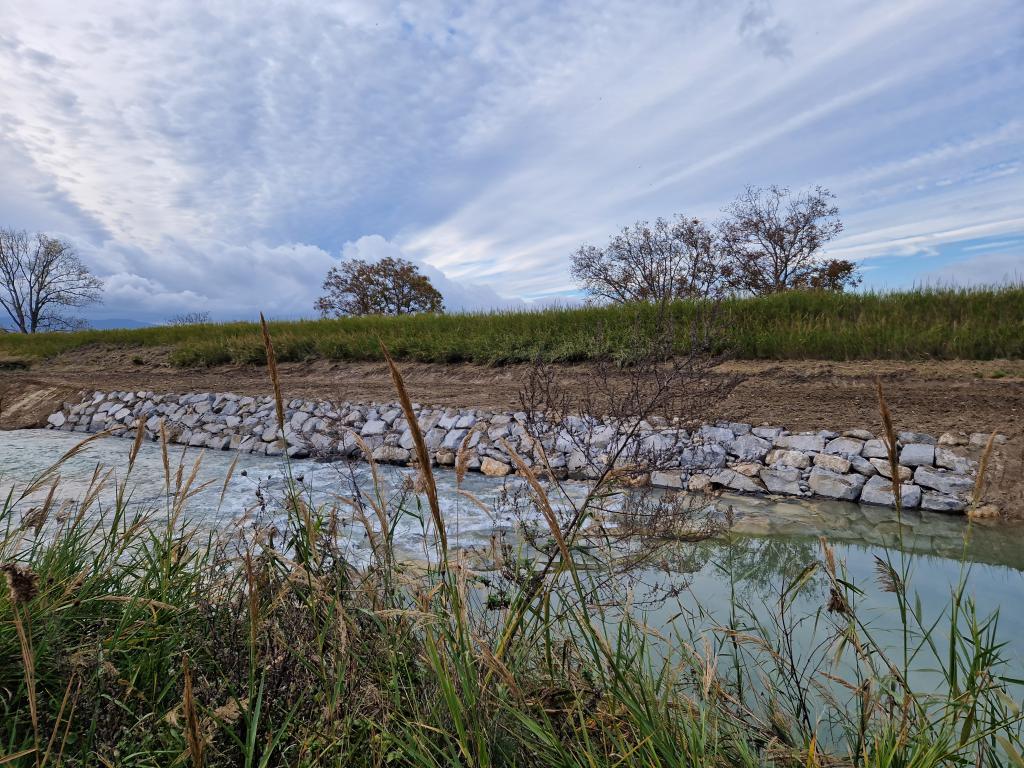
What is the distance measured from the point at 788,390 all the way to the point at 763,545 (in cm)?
342

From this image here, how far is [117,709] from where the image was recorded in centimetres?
158

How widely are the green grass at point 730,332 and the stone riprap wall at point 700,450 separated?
3.64 feet

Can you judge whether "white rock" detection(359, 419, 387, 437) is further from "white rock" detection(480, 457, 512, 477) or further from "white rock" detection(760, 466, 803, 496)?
"white rock" detection(760, 466, 803, 496)

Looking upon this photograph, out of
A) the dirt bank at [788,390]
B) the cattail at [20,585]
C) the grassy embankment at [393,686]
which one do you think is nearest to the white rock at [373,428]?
the dirt bank at [788,390]

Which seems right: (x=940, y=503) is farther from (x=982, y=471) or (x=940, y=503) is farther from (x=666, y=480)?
(x=982, y=471)

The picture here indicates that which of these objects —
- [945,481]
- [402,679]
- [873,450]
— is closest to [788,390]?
[873,450]

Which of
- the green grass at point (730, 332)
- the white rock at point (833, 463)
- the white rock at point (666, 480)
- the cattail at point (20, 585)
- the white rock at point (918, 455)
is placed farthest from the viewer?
the green grass at point (730, 332)

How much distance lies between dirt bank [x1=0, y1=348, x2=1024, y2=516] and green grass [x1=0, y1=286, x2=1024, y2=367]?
0.33 meters

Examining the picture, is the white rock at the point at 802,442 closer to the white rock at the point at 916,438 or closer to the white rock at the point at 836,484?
the white rock at the point at 836,484

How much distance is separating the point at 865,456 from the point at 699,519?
86.0 inches

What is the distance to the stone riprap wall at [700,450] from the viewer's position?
16.7 feet

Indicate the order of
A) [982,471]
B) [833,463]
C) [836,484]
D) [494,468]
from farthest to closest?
[494,468] < [833,463] < [836,484] < [982,471]

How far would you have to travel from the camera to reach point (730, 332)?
28.3 ft

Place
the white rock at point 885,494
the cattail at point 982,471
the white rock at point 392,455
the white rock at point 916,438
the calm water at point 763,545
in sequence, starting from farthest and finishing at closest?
1. the white rock at point 392,455
2. the white rock at point 916,438
3. the white rock at point 885,494
4. the calm water at point 763,545
5. the cattail at point 982,471
